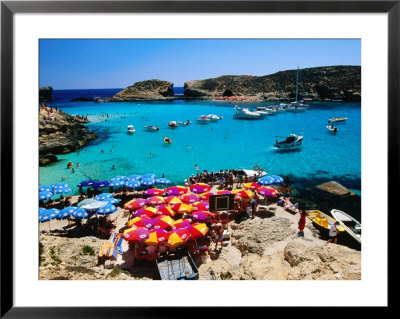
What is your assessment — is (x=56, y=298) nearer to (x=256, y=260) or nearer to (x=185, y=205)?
(x=256, y=260)

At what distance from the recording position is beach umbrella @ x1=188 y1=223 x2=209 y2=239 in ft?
29.5

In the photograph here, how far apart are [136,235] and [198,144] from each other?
1240cm

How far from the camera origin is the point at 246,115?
22.3m

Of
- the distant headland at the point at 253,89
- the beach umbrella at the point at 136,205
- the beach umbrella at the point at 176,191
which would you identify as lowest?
the beach umbrella at the point at 136,205

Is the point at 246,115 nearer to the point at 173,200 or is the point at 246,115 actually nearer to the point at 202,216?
the point at 173,200

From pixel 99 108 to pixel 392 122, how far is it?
18121 mm

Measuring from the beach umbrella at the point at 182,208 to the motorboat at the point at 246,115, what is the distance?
1218cm

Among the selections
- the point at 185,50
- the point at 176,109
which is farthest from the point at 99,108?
the point at 185,50

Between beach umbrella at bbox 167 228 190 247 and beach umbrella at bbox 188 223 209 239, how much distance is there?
21cm

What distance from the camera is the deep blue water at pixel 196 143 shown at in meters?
15.8

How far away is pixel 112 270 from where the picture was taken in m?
7.24

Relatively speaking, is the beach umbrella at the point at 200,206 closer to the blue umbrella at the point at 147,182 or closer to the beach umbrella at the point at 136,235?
the beach umbrella at the point at 136,235

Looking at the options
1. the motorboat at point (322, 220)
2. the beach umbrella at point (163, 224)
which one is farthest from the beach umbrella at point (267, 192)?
the beach umbrella at point (163, 224)

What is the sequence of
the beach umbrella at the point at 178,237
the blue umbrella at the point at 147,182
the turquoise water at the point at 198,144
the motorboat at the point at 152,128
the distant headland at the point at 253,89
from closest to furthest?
the beach umbrella at the point at 178,237 → the blue umbrella at the point at 147,182 → the distant headland at the point at 253,89 → the turquoise water at the point at 198,144 → the motorboat at the point at 152,128
